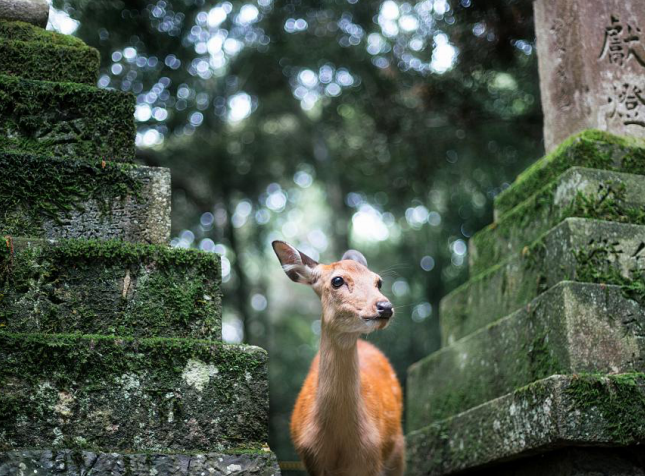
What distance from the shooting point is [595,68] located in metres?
5.91

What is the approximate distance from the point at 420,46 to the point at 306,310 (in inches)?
529

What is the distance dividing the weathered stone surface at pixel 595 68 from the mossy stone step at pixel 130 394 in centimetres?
337

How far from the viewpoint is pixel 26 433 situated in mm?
3369

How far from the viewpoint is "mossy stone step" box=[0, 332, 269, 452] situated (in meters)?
3.43

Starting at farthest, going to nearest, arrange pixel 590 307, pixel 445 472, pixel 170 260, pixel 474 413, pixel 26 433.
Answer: pixel 445 472 → pixel 474 413 → pixel 590 307 → pixel 170 260 → pixel 26 433

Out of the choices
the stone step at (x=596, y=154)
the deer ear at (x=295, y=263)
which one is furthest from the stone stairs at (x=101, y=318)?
the stone step at (x=596, y=154)

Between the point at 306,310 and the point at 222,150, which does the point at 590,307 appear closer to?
the point at 222,150

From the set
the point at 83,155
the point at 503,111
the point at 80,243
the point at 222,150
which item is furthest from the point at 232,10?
the point at 80,243

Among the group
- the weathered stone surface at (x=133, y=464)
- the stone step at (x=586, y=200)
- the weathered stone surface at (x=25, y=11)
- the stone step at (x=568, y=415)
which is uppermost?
the weathered stone surface at (x=25, y=11)

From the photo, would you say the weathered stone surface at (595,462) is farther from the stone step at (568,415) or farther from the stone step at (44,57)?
the stone step at (44,57)

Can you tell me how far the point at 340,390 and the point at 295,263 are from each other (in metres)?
0.91

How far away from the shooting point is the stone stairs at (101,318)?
344 cm

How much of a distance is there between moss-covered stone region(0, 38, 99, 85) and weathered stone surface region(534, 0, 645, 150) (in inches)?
134

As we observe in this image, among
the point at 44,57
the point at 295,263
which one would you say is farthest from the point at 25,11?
the point at 295,263
